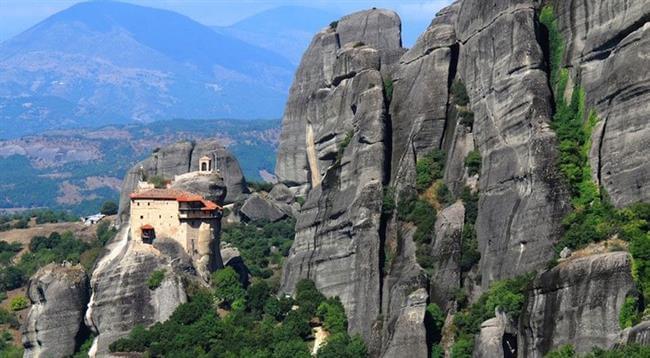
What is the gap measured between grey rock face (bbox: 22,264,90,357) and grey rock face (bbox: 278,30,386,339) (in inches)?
398

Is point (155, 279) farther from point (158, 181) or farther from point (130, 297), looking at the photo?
point (158, 181)

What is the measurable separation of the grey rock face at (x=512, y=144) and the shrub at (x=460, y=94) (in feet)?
2.43

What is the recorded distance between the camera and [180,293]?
80812 millimetres

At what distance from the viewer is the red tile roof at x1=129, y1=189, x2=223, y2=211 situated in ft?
274

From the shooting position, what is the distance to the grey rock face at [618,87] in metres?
63.0

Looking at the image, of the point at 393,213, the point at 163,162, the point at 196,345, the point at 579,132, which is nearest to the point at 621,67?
the point at 579,132

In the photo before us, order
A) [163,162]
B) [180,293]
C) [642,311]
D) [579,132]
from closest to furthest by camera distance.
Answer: [642,311]
[579,132]
[180,293]
[163,162]

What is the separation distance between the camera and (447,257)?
7119 cm

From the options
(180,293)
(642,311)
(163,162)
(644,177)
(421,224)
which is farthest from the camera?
(163,162)

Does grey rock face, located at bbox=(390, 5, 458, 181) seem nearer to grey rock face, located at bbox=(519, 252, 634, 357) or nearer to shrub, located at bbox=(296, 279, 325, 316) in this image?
shrub, located at bbox=(296, 279, 325, 316)

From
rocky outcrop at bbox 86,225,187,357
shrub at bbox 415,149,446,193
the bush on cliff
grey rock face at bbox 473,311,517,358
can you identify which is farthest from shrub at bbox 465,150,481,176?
rocky outcrop at bbox 86,225,187,357

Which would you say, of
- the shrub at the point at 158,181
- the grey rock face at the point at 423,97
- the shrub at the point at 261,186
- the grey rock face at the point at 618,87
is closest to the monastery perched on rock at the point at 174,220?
the shrub at the point at 158,181

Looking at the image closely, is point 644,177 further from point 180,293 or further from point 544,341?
point 180,293

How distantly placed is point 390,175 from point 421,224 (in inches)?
185
